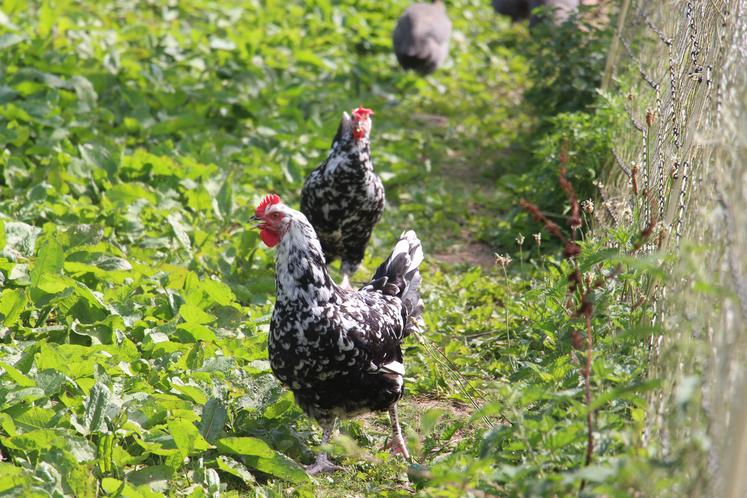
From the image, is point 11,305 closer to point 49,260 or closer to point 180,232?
point 49,260

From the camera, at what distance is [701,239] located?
319 centimetres

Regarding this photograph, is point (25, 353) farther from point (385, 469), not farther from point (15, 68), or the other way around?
point (15, 68)

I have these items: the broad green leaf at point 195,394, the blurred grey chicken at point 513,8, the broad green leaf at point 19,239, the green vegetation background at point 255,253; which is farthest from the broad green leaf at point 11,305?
the blurred grey chicken at point 513,8

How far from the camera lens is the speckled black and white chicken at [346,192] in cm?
565

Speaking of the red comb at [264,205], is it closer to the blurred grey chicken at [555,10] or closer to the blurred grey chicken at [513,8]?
the blurred grey chicken at [555,10]

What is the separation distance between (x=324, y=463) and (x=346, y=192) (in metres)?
1.99

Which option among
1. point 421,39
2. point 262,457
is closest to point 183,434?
point 262,457

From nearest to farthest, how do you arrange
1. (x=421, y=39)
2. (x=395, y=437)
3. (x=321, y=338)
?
(x=321, y=338) < (x=395, y=437) < (x=421, y=39)

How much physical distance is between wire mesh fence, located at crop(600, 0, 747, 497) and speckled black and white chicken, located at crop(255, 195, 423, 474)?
4.04ft

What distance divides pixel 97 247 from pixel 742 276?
12.7 ft

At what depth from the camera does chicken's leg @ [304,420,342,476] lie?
163 inches

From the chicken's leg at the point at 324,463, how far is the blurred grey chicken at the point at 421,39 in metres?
5.91

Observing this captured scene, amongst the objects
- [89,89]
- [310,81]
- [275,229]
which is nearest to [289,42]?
[310,81]

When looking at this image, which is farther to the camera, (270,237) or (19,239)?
(19,239)
